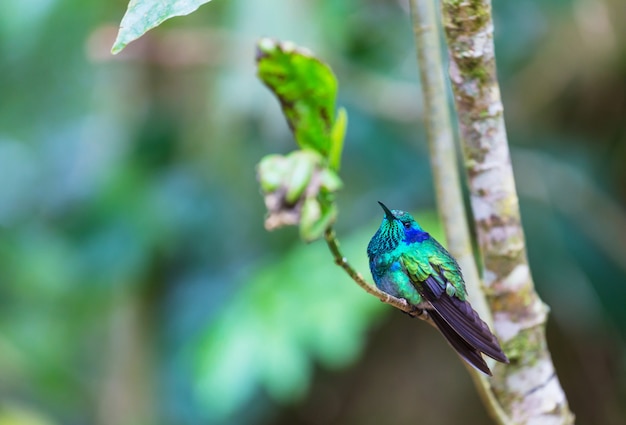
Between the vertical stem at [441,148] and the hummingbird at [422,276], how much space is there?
19 cm

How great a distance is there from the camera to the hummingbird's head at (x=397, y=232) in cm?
82

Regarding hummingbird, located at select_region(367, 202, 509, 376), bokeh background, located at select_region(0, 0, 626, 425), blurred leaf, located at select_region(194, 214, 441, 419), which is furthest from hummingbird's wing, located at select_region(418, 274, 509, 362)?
bokeh background, located at select_region(0, 0, 626, 425)

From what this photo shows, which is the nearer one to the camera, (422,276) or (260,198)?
(422,276)

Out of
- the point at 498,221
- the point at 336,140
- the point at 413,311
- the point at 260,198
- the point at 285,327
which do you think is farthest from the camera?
the point at 260,198

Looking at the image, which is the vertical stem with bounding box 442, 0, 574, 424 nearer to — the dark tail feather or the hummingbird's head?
the hummingbird's head

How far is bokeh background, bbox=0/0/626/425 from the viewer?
10.5ft

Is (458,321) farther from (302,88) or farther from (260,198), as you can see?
(260,198)

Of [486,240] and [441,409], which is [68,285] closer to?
[441,409]

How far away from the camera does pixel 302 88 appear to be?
70 centimetres

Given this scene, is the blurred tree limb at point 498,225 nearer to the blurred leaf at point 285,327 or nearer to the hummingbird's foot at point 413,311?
the hummingbird's foot at point 413,311

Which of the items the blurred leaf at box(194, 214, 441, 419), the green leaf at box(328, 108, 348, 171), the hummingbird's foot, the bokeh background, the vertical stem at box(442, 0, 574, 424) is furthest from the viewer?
the bokeh background

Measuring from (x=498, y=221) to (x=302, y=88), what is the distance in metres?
0.40

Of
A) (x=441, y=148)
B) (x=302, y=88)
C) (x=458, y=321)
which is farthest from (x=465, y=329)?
(x=441, y=148)

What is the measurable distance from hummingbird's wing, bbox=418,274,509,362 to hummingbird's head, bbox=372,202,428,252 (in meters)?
0.05
